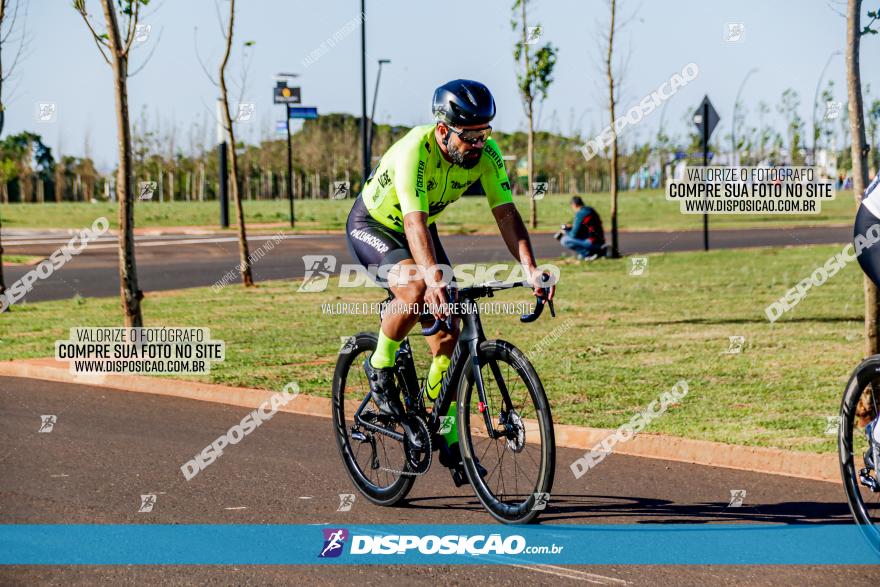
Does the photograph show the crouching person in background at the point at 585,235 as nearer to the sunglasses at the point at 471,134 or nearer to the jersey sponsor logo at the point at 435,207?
the jersey sponsor logo at the point at 435,207

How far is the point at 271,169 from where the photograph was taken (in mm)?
93750

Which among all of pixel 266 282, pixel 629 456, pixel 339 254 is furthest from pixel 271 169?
pixel 629 456

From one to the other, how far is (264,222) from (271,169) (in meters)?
48.4

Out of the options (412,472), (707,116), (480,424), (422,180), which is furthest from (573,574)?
(707,116)

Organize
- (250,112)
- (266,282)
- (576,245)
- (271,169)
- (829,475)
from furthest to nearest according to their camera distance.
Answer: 1. (271,169)
2. (576,245)
3. (266,282)
4. (250,112)
5. (829,475)

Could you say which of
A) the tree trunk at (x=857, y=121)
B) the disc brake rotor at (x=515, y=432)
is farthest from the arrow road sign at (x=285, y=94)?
the disc brake rotor at (x=515, y=432)

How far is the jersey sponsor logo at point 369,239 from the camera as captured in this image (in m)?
5.53

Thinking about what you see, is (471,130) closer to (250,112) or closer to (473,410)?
(473,410)

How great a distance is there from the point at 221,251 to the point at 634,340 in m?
18.8

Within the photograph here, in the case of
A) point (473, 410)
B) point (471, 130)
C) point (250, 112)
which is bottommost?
point (473, 410)

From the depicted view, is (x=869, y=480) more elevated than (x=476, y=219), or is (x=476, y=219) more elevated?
(x=476, y=219)

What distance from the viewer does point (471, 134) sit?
5.04 meters

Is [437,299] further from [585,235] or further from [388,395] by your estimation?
[585,235]

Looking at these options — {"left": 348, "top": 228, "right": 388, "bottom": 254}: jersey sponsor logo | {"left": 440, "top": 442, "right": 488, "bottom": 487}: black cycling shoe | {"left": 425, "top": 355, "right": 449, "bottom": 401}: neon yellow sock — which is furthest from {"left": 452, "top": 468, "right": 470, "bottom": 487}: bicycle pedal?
{"left": 348, "top": 228, "right": 388, "bottom": 254}: jersey sponsor logo
